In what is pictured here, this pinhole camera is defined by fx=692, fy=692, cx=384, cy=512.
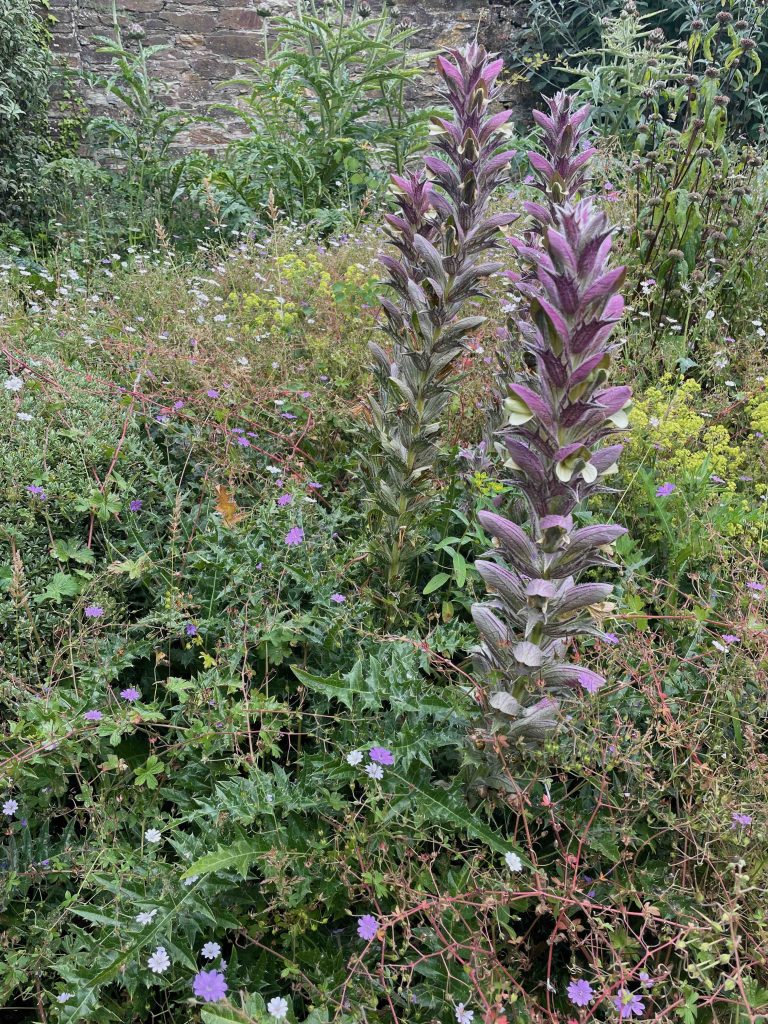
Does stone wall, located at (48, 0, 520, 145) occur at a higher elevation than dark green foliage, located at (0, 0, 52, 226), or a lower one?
higher

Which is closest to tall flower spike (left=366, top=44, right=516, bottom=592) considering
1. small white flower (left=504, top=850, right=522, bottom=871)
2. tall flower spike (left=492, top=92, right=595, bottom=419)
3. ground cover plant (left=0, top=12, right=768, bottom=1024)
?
ground cover plant (left=0, top=12, right=768, bottom=1024)

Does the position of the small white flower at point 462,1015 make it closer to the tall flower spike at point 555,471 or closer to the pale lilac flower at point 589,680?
the tall flower spike at point 555,471

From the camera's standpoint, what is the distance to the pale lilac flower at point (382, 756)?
1.56 metres

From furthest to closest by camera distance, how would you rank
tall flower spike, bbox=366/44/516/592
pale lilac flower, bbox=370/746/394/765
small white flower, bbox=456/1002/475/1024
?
1. tall flower spike, bbox=366/44/516/592
2. pale lilac flower, bbox=370/746/394/765
3. small white flower, bbox=456/1002/475/1024

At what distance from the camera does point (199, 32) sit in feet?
28.6

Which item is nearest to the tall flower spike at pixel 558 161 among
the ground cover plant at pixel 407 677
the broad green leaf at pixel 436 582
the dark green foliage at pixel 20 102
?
the ground cover plant at pixel 407 677

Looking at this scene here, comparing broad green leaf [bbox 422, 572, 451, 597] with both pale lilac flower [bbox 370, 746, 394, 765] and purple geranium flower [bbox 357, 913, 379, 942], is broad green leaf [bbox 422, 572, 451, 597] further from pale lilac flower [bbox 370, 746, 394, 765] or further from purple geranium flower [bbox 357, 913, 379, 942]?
purple geranium flower [bbox 357, 913, 379, 942]

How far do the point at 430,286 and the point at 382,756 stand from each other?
1346mm

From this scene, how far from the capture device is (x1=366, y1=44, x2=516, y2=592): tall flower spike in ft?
6.68

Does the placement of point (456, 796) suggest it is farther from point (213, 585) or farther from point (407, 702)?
point (213, 585)

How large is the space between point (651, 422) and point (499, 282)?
1.97 meters

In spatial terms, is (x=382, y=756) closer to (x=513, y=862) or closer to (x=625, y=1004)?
(x=513, y=862)

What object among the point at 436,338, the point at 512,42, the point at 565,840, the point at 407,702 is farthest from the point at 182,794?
the point at 512,42

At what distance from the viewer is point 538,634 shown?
150cm
